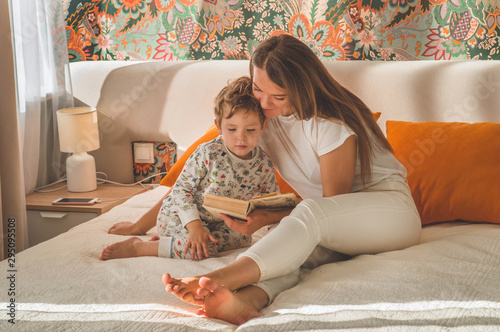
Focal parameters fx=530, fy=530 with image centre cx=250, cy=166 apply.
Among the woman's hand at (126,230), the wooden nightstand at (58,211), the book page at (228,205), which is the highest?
the book page at (228,205)

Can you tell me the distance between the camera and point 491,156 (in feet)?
6.13

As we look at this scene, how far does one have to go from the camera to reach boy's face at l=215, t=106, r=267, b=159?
65.1 inches

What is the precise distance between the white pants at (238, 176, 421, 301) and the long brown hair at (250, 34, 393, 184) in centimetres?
14

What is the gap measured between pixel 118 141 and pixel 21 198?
0.67 m

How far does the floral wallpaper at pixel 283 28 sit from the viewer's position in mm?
2365

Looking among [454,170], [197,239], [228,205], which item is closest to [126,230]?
[197,239]

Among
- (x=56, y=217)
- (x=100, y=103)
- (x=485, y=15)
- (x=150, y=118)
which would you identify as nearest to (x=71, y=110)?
(x=100, y=103)

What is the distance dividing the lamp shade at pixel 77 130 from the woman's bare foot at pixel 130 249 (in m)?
0.95

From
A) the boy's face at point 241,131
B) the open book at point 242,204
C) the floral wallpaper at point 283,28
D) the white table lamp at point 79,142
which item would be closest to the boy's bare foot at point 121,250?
the open book at point 242,204

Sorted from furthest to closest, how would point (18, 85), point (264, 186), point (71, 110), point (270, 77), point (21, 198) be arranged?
point (71, 110), point (18, 85), point (21, 198), point (264, 186), point (270, 77)

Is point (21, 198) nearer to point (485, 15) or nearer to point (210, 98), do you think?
point (210, 98)

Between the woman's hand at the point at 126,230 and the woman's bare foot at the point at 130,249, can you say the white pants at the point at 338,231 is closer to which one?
the woman's bare foot at the point at 130,249

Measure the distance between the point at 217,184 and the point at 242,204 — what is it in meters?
0.25

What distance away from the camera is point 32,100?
2.51 meters
